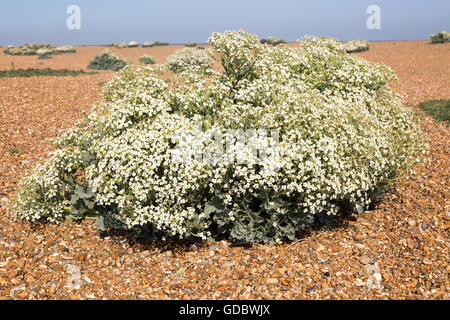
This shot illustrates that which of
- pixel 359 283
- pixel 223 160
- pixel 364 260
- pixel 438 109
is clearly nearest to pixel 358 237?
pixel 364 260

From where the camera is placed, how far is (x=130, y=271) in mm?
6348

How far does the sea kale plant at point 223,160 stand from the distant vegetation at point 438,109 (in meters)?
6.11

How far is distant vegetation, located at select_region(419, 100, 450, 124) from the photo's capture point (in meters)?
13.4

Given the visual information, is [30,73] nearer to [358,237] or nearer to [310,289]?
[358,237]

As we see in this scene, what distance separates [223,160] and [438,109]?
12.0 metres

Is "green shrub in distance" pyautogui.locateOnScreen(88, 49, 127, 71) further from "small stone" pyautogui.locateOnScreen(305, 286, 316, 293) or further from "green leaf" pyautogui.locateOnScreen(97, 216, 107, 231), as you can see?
"small stone" pyautogui.locateOnScreen(305, 286, 316, 293)

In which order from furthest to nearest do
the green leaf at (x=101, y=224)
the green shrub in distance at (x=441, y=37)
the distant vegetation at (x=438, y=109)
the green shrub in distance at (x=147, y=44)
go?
1. the green shrub in distance at (x=147, y=44)
2. the green shrub in distance at (x=441, y=37)
3. the distant vegetation at (x=438, y=109)
4. the green leaf at (x=101, y=224)

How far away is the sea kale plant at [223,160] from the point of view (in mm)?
6082

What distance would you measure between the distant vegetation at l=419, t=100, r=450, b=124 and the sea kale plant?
6107 mm

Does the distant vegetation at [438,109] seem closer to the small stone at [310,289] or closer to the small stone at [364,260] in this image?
the small stone at [364,260]

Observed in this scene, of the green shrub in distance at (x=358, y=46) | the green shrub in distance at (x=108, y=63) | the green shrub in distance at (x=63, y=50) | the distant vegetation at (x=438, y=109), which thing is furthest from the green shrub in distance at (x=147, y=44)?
the distant vegetation at (x=438, y=109)
